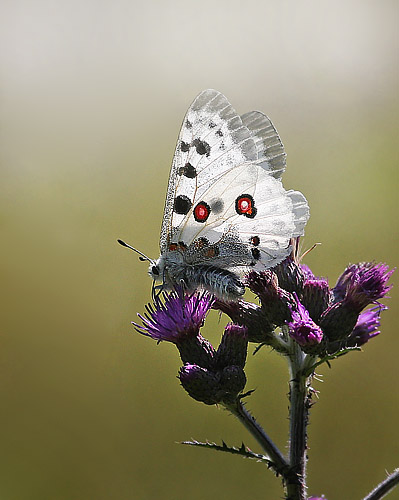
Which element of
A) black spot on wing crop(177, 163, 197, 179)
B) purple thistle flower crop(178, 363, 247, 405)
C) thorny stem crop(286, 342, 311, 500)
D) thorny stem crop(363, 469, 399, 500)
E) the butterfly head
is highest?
black spot on wing crop(177, 163, 197, 179)

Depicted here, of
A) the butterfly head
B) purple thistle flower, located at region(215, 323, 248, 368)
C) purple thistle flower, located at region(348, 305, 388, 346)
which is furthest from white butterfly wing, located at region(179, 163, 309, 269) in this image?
purple thistle flower, located at region(348, 305, 388, 346)

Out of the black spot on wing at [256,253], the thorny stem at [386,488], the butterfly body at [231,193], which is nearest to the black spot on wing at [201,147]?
the butterfly body at [231,193]

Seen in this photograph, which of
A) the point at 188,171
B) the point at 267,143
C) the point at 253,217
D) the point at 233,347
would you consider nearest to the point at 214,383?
the point at 233,347

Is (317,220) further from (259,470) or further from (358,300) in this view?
(358,300)

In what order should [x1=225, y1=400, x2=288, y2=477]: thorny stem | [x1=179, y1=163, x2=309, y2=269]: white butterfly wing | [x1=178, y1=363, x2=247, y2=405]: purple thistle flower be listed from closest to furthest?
[x1=225, y1=400, x2=288, y2=477]: thorny stem, [x1=178, y1=363, x2=247, y2=405]: purple thistle flower, [x1=179, y1=163, x2=309, y2=269]: white butterfly wing

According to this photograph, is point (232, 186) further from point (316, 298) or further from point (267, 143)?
point (316, 298)

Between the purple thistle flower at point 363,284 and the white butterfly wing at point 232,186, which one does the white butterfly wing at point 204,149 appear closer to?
the white butterfly wing at point 232,186

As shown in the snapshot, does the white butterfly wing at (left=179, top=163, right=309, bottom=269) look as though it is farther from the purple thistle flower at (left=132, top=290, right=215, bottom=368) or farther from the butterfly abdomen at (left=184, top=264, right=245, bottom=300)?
the purple thistle flower at (left=132, top=290, right=215, bottom=368)
